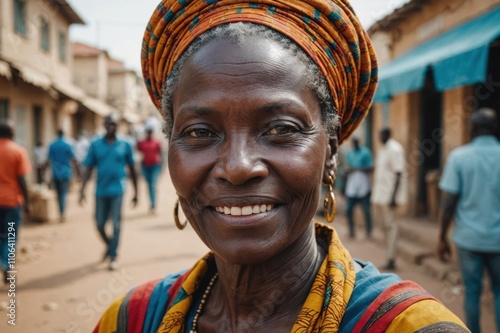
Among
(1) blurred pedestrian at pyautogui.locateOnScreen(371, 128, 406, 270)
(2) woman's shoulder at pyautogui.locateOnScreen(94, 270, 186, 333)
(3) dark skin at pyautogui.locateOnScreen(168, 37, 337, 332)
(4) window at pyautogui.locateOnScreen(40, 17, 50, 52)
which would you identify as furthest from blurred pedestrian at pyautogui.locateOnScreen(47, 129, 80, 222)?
(3) dark skin at pyautogui.locateOnScreen(168, 37, 337, 332)

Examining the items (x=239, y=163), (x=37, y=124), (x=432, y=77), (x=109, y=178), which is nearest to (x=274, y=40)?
(x=239, y=163)

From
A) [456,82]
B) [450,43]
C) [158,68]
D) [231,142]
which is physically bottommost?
[231,142]

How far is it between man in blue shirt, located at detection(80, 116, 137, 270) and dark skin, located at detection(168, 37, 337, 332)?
15.2 ft

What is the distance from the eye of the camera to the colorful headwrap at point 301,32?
4.07 ft

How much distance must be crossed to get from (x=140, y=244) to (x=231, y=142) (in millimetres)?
6217

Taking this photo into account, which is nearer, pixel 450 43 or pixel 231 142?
pixel 231 142

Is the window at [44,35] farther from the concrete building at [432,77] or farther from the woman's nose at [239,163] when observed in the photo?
the woman's nose at [239,163]

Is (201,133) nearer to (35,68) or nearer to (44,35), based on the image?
(35,68)

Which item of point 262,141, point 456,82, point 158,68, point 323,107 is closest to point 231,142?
point 262,141

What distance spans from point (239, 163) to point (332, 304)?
486mm

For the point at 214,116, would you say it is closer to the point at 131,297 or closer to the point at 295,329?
the point at 295,329

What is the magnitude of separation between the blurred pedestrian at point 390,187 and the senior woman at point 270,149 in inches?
182

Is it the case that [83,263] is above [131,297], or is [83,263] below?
below

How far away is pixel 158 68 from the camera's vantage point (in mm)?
1456
